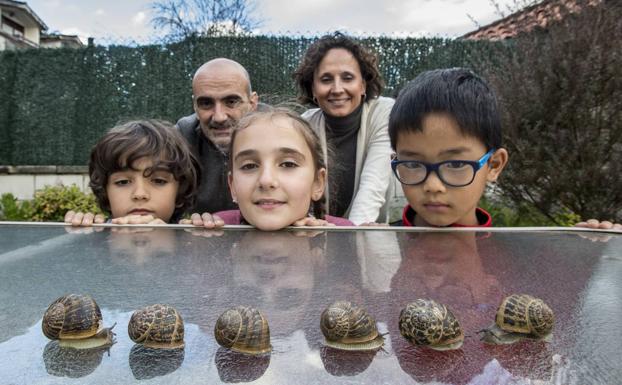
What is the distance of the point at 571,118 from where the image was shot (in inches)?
158

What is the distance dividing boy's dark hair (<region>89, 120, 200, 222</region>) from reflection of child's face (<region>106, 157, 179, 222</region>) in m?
0.02

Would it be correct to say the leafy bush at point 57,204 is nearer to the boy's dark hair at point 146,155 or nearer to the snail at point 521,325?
the boy's dark hair at point 146,155

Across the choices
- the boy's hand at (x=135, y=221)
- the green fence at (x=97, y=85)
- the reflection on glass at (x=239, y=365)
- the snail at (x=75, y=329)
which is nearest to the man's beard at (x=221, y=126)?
the boy's hand at (x=135, y=221)

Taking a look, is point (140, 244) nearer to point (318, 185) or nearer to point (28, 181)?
point (318, 185)

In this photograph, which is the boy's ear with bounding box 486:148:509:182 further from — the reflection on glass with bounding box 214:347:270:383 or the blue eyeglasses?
the reflection on glass with bounding box 214:347:270:383

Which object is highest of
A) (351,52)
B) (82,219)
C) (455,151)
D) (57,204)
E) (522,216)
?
(351,52)

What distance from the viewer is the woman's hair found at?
2.84 meters

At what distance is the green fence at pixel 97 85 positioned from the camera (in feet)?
23.4

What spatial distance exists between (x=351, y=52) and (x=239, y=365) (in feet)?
8.08

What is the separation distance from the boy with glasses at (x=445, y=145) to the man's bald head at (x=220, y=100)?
1.28 meters

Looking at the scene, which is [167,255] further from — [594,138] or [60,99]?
[60,99]

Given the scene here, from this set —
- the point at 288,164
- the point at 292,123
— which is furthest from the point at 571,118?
the point at 288,164

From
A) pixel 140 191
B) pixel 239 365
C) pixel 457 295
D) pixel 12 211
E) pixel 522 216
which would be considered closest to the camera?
pixel 239 365

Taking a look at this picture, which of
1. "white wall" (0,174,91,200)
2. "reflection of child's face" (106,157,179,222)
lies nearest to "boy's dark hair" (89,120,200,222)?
"reflection of child's face" (106,157,179,222)
